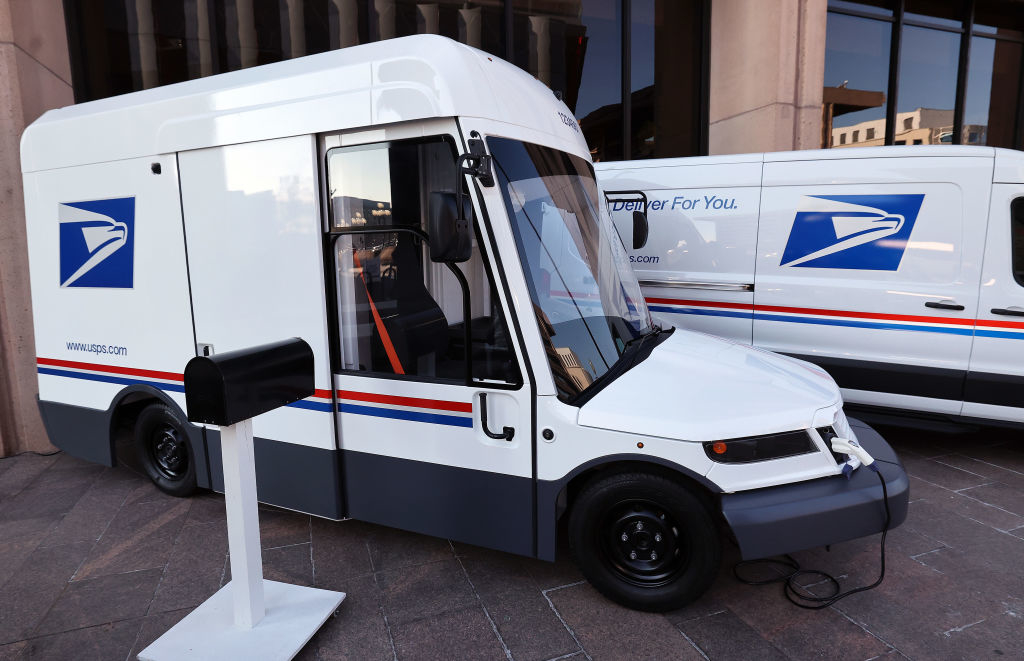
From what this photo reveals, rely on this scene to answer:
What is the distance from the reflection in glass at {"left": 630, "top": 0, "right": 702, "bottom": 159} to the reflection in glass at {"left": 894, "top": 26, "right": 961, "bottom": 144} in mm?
3856

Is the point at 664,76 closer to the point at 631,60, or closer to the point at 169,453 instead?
the point at 631,60

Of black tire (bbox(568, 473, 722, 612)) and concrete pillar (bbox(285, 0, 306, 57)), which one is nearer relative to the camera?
black tire (bbox(568, 473, 722, 612))

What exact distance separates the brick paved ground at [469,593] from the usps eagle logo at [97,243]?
166 cm

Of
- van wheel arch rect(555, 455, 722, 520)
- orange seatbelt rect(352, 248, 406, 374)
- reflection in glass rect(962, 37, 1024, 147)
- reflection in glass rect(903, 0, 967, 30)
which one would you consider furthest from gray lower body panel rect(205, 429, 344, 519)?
reflection in glass rect(962, 37, 1024, 147)

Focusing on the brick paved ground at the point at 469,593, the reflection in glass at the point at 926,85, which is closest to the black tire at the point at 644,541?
the brick paved ground at the point at 469,593

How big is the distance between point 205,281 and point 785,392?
3.40m

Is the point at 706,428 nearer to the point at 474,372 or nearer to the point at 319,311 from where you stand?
the point at 474,372

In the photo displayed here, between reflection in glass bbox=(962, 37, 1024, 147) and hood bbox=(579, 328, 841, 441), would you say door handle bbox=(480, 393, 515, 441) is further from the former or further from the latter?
reflection in glass bbox=(962, 37, 1024, 147)

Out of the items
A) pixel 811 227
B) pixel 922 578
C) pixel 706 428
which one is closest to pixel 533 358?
pixel 706 428

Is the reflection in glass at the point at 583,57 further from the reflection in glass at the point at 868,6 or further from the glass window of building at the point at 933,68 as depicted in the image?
the reflection in glass at the point at 868,6

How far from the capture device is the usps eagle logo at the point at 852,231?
507cm

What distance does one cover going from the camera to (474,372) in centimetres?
317

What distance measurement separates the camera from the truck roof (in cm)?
301

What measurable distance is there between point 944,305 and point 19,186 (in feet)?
26.0
